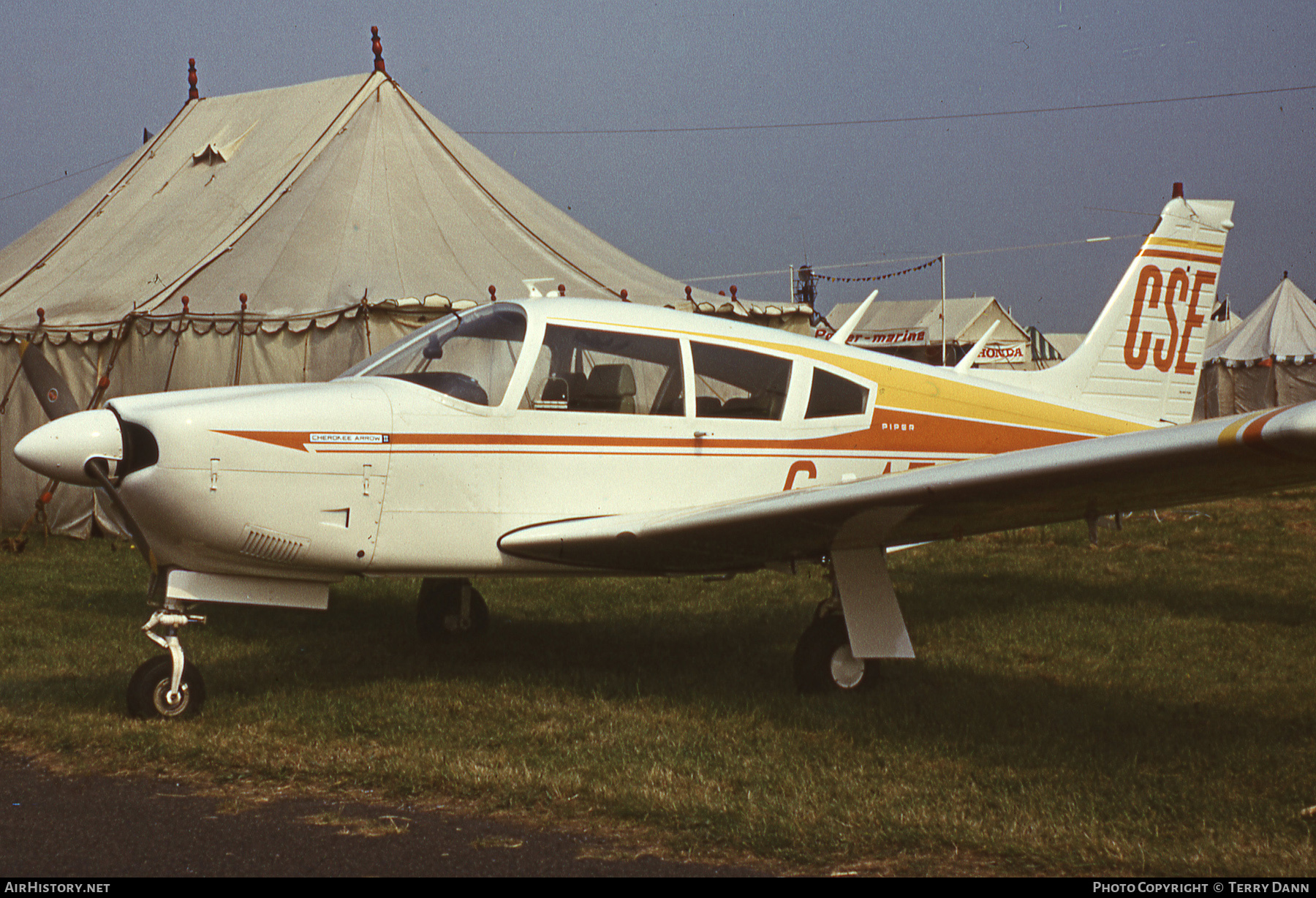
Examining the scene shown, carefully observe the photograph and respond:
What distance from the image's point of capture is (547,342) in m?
6.06

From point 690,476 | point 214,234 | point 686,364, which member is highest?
point 214,234

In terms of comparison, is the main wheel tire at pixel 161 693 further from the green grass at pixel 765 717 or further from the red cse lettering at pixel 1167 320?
the red cse lettering at pixel 1167 320

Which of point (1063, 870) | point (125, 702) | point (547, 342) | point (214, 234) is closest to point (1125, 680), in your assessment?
point (1063, 870)

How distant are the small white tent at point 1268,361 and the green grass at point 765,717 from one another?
1876 centimetres

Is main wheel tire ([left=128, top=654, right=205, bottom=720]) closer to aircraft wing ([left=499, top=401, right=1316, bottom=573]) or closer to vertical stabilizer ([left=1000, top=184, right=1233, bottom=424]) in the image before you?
aircraft wing ([left=499, top=401, right=1316, bottom=573])

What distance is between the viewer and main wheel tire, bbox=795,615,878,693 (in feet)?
20.2

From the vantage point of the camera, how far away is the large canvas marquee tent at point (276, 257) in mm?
12836

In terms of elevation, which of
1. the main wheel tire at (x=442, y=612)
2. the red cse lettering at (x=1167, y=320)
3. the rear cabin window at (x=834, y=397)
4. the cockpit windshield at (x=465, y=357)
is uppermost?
the red cse lettering at (x=1167, y=320)

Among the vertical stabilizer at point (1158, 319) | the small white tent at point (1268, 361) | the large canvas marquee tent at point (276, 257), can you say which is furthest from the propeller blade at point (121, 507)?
the small white tent at point (1268, 361)

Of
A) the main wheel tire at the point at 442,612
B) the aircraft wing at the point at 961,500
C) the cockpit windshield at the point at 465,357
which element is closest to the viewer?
the aircraft wing at the point at 961,500

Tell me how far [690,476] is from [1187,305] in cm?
436

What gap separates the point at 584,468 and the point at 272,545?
61.8 inches

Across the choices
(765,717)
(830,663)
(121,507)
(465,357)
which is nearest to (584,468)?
(465,357)
